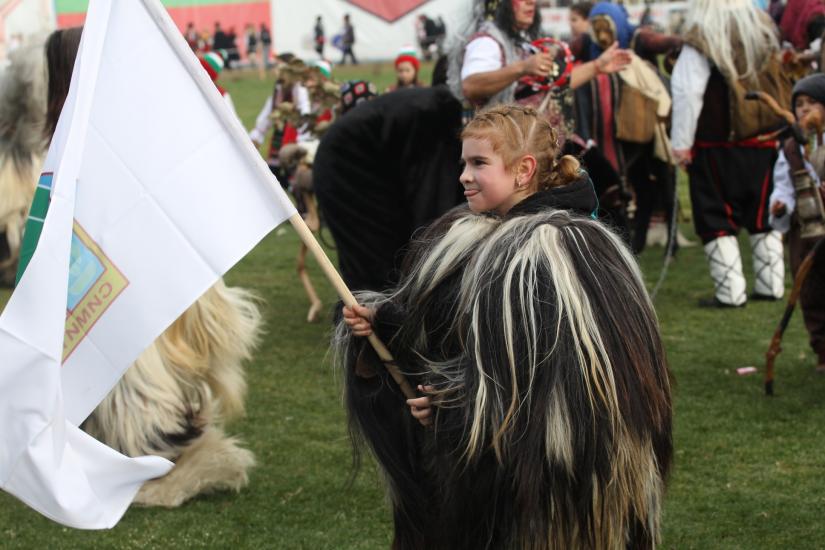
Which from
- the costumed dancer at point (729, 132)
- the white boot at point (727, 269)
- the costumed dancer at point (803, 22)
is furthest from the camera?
the costumed dancer at point (803, 22)

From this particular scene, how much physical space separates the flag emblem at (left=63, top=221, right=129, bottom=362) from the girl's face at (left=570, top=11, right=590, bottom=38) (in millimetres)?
9140

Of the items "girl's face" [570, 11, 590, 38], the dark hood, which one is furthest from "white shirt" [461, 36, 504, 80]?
"girl's face" [570, 11, 590, 38]

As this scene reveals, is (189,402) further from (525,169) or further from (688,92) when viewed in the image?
(688,92)

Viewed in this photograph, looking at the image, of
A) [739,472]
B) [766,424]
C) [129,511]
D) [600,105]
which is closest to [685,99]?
[600,105]

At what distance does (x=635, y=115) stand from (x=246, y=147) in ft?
22.8

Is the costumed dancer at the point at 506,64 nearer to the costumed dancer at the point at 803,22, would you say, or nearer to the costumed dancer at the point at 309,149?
the costumed dancer at the point at 309,149

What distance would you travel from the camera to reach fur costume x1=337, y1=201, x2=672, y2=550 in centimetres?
294

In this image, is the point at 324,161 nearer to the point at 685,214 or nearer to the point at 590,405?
the point at 590,405

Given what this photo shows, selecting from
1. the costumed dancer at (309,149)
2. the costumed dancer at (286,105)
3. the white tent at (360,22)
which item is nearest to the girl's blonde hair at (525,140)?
the costumed dancer at (309,149)

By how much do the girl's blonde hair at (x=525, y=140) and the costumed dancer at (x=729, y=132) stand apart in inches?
207

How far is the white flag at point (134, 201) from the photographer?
2963 millimetres

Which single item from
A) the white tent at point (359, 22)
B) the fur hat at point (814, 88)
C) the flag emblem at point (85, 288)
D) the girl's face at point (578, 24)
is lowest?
the white tent at point (359, 22)

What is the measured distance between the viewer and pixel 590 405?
9.62 feet

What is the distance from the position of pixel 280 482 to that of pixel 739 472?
2.04 m
